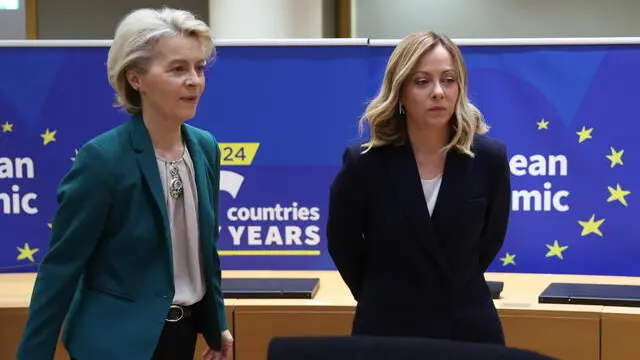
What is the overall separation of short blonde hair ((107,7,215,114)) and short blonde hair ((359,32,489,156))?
56 cm

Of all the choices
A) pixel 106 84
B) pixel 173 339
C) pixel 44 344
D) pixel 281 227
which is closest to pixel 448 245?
pixel 173 339

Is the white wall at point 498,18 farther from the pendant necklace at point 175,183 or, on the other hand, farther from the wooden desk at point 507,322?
the pendant necklace at point 175,183

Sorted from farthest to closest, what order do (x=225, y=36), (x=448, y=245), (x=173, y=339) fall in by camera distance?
(x=225, y=36) → (x=448, y=245) → (x=173, y=339)

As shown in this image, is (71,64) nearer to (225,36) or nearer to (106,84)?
(106,84)

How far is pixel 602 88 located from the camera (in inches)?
136

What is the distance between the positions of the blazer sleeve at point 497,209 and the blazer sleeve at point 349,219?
35 cm

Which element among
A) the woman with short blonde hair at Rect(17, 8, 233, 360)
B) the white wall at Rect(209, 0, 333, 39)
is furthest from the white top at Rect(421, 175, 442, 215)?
the white wall at Rect(209, 0, 333, 39)

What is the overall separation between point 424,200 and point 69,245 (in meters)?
0.90

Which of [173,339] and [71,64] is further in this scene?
[71,64]

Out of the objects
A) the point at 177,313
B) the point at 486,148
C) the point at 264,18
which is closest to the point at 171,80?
the point at 177,313

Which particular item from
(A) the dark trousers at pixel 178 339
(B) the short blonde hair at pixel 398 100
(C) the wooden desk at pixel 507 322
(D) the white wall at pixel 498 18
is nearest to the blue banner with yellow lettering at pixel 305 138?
(C) the wooden desk at pixel 507 322

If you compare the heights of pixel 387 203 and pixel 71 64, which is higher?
pixel 71 64

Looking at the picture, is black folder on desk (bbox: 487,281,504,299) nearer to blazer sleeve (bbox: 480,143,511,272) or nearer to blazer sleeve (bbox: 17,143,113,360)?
blazer sleeve (bbox: 480,143,511,272)

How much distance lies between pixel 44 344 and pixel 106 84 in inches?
69.6
